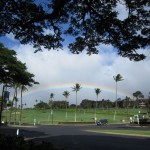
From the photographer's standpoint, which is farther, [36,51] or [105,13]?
[36,51]

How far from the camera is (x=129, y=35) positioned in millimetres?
10484

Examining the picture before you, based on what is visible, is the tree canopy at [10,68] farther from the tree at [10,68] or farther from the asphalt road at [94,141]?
the asphalt road at [94,141]

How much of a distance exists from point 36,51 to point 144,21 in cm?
396

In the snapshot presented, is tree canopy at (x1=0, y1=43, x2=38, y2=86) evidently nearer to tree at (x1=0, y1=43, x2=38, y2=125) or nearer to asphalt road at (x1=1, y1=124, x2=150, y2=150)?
tree at (x1=0, y1=43, x2=38, y2=125)

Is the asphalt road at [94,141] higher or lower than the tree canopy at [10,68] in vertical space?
lower

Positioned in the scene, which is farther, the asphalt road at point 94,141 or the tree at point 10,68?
the tree at point 10,68

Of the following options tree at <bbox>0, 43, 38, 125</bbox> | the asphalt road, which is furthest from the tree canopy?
the asphalt road

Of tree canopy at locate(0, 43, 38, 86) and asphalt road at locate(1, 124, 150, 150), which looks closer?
asphalt road at locate(1, 124, 150, 150)

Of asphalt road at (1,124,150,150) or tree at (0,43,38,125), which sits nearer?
asphalt road at (1,124,150,150)

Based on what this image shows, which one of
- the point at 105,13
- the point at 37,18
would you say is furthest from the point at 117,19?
the point at 37,18

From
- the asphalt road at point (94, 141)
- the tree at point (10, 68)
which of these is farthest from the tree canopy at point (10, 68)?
the asphalt road at point (94, 141)

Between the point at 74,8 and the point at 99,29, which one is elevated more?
the point at 74,8

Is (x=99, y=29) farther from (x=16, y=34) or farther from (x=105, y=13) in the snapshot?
(x=16, y=34)

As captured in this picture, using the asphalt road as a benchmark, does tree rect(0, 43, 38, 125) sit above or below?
above
